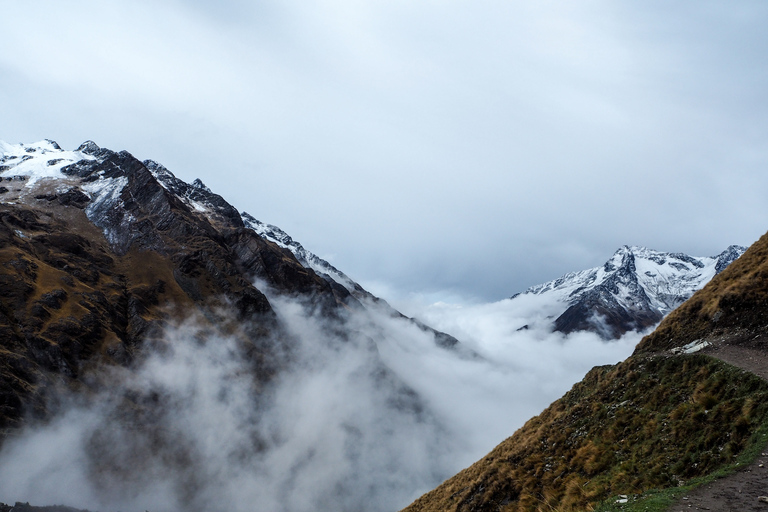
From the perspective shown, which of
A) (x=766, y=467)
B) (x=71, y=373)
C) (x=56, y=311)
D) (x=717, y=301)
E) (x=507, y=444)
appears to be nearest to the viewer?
(x=766, y=467)

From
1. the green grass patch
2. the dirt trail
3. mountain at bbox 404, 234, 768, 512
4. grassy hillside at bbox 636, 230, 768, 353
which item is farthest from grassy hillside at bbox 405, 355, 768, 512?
grassy hillside at bbox 636, 230, 768, 353

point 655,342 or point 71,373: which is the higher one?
point 71,373

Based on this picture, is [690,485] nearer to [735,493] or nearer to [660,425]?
[735,493]

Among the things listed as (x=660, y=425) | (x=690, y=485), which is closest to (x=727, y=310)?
(x=660, y=425)

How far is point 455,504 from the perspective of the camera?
29641 millimetres

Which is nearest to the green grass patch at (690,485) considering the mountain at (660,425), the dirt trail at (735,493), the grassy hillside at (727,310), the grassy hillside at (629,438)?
the mountain at (660,425)

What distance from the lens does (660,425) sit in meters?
20.7

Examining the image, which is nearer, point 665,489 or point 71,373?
point 665,489

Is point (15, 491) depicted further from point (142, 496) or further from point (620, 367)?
point (620, 367)

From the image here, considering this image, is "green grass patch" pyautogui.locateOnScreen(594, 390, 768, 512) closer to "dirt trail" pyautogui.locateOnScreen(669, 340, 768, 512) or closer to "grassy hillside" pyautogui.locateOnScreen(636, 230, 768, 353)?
"dirt trail" pyautogui.locateOnScreen(669, 340, 768, 512)

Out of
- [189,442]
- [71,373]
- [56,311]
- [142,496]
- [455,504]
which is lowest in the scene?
[455,504]

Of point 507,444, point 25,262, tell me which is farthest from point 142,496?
point 507,444

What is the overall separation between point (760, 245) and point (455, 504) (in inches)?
1143

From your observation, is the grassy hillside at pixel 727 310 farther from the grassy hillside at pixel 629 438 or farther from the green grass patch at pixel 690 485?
the green grass patch at pixel 690 485
